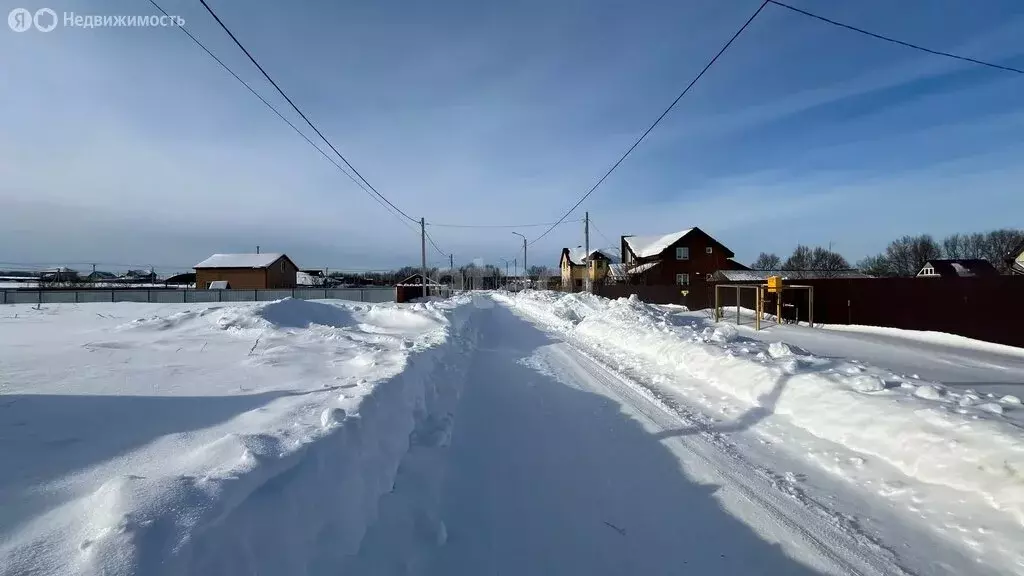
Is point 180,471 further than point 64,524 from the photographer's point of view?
Yes

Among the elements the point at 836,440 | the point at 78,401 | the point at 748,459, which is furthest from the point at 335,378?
the point at 836,440

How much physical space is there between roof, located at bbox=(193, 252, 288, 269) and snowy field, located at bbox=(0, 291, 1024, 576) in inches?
2048

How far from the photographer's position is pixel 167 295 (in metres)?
37.3

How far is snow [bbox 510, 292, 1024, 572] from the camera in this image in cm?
405

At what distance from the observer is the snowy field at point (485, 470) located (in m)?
2.63

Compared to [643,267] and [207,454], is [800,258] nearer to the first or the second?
[643,267]

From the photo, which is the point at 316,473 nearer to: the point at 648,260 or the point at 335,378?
the point at 335,378

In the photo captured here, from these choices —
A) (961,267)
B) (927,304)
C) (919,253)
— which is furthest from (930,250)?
(927,304)

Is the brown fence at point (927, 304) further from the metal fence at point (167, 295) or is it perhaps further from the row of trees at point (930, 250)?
the row of trees at point (930, 250)

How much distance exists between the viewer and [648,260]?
52.9 metres

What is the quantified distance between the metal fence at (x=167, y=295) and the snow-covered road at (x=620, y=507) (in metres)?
36.5

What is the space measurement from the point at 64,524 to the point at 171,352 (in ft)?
26.7

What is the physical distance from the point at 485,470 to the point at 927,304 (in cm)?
1877

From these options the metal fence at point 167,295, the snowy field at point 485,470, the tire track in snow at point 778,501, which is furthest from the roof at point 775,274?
the tire track in snow at point 778,501
